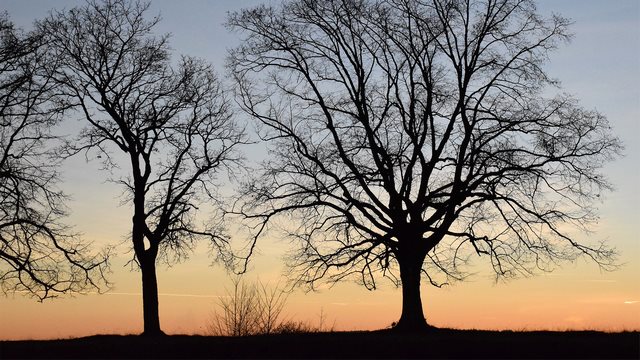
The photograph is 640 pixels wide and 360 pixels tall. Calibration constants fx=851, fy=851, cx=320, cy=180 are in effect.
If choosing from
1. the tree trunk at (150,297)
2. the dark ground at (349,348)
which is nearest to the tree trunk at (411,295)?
the dark ground at (349,348)

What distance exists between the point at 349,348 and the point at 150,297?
33.3ft

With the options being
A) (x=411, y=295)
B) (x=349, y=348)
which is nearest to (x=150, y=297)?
(x=411, y=295)

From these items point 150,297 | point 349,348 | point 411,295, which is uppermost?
point 150,297

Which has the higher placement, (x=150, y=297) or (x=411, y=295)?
(x=150, y=297)

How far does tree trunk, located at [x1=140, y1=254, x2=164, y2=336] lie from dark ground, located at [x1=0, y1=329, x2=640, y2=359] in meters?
3.82

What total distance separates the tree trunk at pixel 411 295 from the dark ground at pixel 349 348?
408 centimetres

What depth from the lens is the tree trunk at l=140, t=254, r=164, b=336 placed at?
104 ft

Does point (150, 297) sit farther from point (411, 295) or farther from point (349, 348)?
point (349, 348)

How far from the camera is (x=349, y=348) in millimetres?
24688

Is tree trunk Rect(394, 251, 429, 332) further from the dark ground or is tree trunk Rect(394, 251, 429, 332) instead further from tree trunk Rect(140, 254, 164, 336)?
tree trunk Rect(140, 254, 164, 336)

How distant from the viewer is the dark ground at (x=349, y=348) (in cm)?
2373

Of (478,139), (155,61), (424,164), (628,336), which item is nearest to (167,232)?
(155,61)

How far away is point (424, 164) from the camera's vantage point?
3272 centimetres

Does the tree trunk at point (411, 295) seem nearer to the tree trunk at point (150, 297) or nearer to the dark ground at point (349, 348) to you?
the dark ground at point (349, 348)
